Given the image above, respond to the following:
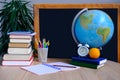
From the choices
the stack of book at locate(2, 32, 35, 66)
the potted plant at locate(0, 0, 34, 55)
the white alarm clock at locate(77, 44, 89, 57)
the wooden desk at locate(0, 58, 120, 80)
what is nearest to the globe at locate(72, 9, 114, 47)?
the white alarm clock at locate(77, 44, 89, 57)

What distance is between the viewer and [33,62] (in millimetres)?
1303

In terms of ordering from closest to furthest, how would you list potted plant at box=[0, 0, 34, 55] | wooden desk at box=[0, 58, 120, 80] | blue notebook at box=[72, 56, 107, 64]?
wooden desk at box=[0, 58, 120, 80], blue notebook at box=[72, 56, 107, 64], potted plant at box=[0, 0, 34, 55]

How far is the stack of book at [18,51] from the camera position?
4.00 feet

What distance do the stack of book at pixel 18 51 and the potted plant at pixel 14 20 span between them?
0.22 m

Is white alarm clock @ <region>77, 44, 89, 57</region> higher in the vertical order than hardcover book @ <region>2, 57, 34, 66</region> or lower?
higher

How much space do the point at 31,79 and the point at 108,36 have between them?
1.58 feet

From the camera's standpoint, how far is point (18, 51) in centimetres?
122

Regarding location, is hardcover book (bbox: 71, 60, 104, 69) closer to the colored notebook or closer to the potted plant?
the colored notebook

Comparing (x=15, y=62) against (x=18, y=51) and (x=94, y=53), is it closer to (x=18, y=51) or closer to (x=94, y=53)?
(x=18, y=51)

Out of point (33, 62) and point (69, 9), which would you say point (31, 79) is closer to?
point (33, 62)

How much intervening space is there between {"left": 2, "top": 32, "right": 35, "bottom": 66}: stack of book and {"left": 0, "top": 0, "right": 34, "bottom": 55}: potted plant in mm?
215

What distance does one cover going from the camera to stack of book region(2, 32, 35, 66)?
4.00 ft

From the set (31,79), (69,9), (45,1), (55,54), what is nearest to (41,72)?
(31,79)

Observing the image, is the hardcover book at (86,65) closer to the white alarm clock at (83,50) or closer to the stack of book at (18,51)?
the white alarm clock at (83,50)
